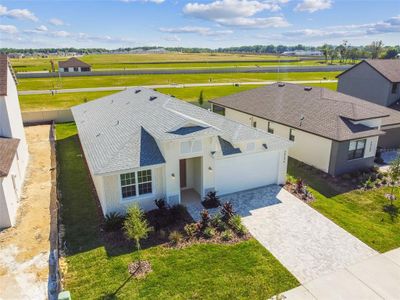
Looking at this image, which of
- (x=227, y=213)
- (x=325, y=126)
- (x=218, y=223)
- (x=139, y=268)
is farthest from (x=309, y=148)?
(x=139, y=268)

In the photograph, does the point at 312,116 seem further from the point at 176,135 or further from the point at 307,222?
the point at 176,135

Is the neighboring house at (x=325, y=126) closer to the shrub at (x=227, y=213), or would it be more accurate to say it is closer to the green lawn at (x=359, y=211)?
the green lawn at (x=359, y=211)

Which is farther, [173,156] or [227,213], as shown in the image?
[173,156]

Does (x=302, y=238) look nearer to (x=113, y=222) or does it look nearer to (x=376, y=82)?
(x=113, y=222)

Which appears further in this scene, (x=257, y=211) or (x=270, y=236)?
(x=257, y=211)

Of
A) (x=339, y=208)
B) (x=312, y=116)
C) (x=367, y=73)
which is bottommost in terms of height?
(x=339, y=208)

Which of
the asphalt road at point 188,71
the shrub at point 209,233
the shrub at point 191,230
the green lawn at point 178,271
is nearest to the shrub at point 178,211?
the shrub at point 191,230

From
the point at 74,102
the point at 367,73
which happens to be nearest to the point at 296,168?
the point at 367,73
